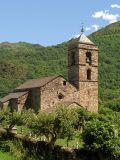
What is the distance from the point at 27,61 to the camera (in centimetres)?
10881

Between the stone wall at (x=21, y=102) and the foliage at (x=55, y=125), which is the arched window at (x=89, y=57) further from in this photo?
the foliage at (x=55, y=125)

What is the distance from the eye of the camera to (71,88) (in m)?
50.9

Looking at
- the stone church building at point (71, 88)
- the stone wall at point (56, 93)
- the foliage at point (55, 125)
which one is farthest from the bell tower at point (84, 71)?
the foliage at point (55, 125)

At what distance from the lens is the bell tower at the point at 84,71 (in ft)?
169

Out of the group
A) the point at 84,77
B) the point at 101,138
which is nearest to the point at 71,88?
the point at 84,77

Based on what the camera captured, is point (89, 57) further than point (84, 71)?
Yes

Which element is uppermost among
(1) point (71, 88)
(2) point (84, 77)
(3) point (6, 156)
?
(2) point (84, 77)

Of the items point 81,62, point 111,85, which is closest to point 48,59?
point 111,85

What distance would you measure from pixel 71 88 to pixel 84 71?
281 centimetres

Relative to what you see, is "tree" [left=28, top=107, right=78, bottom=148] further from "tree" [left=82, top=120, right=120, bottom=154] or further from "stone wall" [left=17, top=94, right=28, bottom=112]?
"stone wall" [left=17, top=94, right=28, bottom=112]

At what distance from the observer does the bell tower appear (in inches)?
2034

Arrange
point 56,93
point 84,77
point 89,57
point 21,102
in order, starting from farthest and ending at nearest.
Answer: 1. point 89,57
2. point 84,77
3. point 21,102
4. point 56,93

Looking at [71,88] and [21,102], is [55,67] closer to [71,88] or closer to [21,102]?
[21,102]

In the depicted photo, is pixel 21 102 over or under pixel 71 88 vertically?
under
